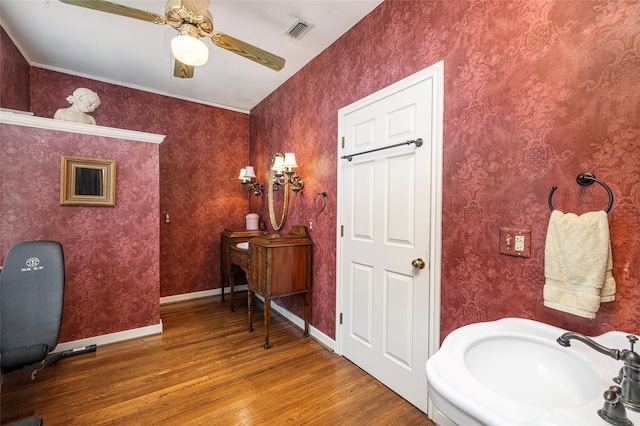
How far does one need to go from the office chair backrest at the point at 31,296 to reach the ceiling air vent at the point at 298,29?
2.43 metres

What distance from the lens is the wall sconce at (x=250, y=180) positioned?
3961mm

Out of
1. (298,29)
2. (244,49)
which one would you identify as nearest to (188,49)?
(244,49)

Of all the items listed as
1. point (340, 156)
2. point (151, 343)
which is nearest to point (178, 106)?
point (340, 156)

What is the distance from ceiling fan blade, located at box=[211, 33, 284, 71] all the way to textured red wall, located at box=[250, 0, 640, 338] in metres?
0.79

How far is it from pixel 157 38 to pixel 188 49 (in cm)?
145

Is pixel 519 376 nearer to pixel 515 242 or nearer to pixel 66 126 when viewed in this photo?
pixel 515 242

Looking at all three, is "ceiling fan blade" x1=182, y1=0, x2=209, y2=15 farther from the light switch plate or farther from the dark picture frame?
the light switch plate

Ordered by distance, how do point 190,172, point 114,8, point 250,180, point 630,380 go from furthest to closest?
point 250,180 < point 190,172 < point 114,8 < point 630,380

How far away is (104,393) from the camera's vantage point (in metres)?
1.93

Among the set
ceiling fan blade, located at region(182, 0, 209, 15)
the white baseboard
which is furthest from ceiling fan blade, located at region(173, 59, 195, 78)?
the white baseboard

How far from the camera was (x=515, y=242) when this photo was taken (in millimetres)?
1336

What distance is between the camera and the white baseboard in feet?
8.13

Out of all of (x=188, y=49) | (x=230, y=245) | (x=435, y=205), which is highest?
(x=188, y=49)

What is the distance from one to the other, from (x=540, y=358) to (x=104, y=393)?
2593 mm
